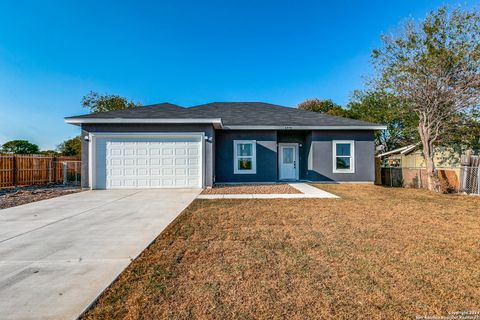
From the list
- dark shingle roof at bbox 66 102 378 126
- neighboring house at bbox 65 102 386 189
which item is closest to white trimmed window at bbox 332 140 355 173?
neighboring house at bbox 65 102 386 189

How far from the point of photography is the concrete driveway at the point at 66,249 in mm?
2299

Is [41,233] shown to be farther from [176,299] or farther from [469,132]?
[469,132]

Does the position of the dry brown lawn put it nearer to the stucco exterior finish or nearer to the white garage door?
the white garage door

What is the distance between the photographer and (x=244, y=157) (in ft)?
40.0

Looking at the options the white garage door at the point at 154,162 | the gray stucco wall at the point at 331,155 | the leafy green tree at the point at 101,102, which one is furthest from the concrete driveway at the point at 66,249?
the leafy green tree at the point at 101,102

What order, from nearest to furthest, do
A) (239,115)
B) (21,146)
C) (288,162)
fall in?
(288,162) < (239,115) < (21,146)

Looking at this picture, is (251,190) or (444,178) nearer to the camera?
(251,190)

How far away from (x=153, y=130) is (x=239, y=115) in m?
5.42

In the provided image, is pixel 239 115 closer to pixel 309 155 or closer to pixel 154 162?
pixel 309 155

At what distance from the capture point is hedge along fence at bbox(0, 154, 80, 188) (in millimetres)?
11039

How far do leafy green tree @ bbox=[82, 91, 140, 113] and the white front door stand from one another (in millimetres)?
22871

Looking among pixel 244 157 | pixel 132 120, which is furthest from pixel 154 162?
pixel 244 157

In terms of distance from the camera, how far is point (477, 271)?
291 cm

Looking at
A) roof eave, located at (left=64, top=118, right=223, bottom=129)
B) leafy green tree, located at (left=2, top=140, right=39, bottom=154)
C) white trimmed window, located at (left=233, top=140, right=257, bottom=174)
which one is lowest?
white trimmed window, located at (left=233, top=140, right=257, bottom=174)
